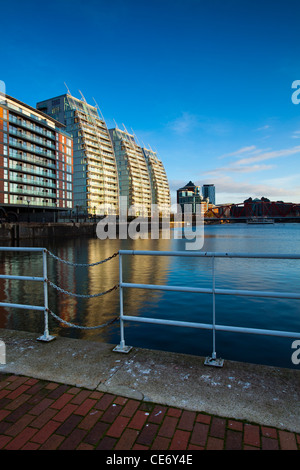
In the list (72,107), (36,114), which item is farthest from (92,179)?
(36,114)

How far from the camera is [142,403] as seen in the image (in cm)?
291

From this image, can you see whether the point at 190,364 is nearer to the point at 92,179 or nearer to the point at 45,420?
the point at 45,420

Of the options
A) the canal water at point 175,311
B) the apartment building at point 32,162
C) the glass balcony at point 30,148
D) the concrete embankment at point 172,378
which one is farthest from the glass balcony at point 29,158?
the concrete embankment at point 172,378

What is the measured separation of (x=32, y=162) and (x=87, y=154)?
52.6m

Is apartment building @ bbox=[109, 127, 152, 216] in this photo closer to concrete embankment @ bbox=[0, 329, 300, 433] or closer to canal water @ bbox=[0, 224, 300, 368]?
canal water @ bbox=[0, 224, 300, 368]

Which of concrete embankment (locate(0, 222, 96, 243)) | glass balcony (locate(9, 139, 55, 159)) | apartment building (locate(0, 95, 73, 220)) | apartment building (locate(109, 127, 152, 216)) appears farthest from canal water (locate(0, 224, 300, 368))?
apartment building (locate(109, 127, 152, 216))

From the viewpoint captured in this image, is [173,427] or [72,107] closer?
[173,427]

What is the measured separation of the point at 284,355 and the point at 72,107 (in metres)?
126

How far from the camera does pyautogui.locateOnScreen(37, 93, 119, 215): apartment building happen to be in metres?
117

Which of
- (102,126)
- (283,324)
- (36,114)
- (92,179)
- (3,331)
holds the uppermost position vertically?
(102,126)

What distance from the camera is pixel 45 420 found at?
2.68 meters

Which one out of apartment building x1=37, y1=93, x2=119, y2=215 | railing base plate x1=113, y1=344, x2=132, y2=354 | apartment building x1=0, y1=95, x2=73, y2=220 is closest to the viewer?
railing base plate x1=113, y1=344, x2=132, y2=354

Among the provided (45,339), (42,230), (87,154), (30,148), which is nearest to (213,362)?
(45,339)

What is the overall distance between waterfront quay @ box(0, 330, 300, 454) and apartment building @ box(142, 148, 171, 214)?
17091 cm
